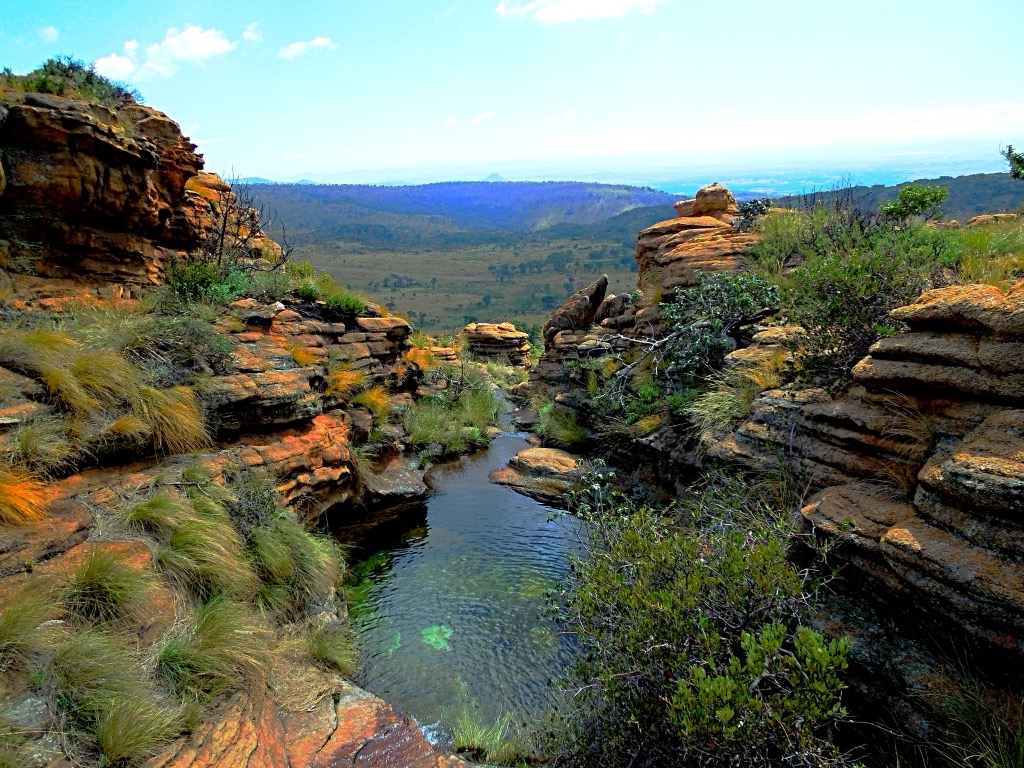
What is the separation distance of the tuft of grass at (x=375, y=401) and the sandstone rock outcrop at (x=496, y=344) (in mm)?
15003

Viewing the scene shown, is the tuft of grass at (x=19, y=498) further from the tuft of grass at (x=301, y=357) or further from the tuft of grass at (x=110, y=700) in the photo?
the tuft of grass at (x=301, y=357)

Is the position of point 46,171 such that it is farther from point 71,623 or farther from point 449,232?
point 449,232

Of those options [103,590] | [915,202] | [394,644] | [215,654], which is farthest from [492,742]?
[915,202]

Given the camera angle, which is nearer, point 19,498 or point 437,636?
point 19,498

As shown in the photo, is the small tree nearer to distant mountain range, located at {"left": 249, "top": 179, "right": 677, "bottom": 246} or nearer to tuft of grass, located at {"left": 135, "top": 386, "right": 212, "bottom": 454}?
tuft of grass, located at {"left": 135, "top": 386, "right": 212, "bottom": 454}

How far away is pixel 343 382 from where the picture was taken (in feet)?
35.5

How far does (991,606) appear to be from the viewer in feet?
10.9

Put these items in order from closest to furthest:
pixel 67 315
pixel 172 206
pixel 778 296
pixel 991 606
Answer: pixel 991 606 < pixel 67 315 < pixel 778 296 < pixel 172 206

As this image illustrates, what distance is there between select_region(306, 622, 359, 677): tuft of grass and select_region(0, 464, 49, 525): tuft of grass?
2.75 metres

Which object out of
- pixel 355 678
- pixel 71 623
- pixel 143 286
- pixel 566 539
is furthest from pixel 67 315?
pixel 566 539

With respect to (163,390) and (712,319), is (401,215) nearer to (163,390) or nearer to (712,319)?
(712,319)

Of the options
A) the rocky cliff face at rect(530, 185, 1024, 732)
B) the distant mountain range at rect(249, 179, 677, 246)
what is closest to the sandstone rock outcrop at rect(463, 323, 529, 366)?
the rocky cliff face at rect(530, 185, 1024, 732)

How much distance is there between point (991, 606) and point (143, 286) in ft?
37.9

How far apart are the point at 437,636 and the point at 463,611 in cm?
62
